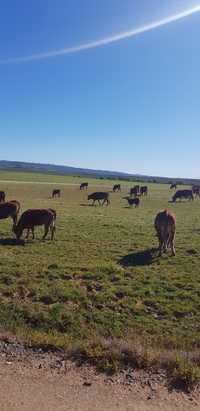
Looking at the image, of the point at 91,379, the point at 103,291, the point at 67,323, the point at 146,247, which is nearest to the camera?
the point at 91,379

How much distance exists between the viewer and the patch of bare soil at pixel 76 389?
540 cm

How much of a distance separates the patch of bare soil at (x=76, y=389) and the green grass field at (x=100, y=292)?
82cm

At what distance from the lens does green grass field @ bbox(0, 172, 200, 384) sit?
357 inches

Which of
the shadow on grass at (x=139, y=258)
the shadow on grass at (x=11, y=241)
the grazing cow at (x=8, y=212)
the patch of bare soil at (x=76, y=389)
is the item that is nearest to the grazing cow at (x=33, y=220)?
the shadow on grass at (x=11, y=241)

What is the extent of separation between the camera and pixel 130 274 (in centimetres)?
1370

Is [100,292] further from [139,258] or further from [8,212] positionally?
[8,212]

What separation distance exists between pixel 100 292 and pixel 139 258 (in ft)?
15.6

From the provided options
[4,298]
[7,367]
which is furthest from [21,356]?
[4,298]

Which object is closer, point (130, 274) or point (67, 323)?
point (67, 323)

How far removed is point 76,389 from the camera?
579 cm

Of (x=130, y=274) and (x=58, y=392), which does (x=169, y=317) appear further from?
(x=58, y=392)

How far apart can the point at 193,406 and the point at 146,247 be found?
43.6ft

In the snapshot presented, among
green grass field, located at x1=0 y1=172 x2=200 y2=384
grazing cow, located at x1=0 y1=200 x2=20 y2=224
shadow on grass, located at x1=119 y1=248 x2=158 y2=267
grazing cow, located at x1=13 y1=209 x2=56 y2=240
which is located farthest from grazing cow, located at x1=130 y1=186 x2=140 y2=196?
shadow on grass, located at x1=119 y1=248 x2=158 y2=267

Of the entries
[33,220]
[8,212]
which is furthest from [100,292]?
[8,212]
